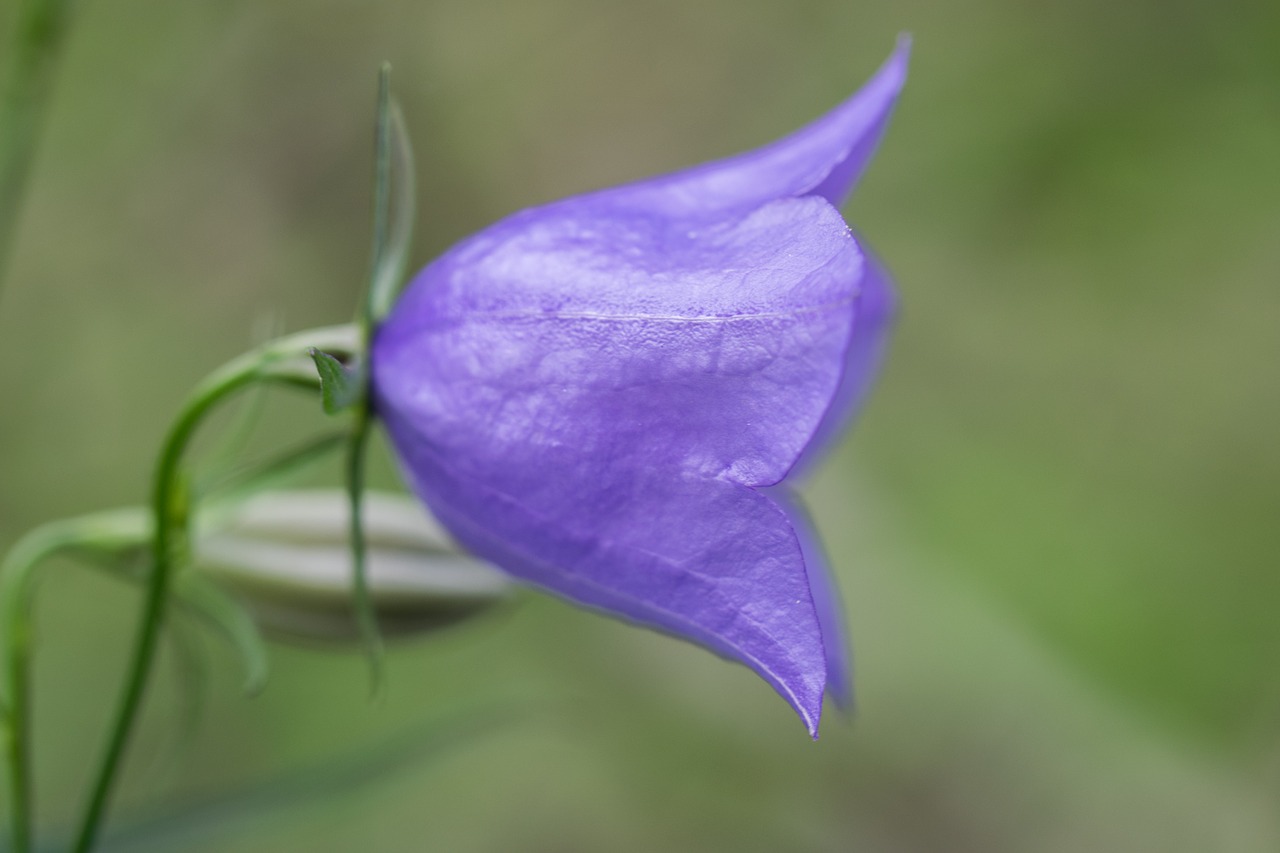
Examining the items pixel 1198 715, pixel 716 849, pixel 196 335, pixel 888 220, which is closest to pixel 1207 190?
pixel 888 220

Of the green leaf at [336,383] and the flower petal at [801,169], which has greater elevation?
the flower petal at [801,169]

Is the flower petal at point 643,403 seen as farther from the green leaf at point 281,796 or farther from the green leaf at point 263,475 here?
the green leaf at point 281,796

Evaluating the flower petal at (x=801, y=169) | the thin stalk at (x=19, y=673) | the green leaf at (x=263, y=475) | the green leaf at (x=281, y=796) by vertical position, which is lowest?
A: the green leaf at (x=281, y=796)

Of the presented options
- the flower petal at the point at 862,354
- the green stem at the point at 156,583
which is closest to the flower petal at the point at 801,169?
the flower petal at the point at 862,354

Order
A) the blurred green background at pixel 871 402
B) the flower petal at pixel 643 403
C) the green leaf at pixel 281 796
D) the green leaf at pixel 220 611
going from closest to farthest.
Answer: the flower petal at pixel 643 403, the green leaf at pixel 220 611, the green leaf at pixel 281 796, the blurred green background at pixel 871 402

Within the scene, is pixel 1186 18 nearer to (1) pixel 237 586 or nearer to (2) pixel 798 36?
(2) pixel 798 36

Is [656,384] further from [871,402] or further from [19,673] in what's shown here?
[871,402]

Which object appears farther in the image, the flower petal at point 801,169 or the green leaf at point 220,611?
the green leaf at point 220,611

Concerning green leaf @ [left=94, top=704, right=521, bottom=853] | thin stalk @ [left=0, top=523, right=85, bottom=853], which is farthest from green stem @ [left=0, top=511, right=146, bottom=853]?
green leaf @ [left=94, top=704, right=521, bottom=853]
